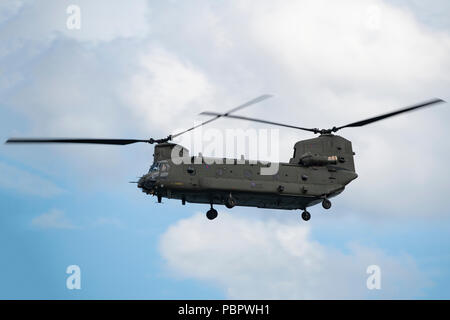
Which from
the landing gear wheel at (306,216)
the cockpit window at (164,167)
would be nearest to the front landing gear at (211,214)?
the cockpit window at (164,167)

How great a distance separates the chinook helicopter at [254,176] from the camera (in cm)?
5494

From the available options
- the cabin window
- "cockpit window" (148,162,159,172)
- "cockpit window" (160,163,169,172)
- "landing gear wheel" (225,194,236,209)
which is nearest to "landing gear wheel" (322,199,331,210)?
the cabin window

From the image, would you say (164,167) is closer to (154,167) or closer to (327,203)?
(154,167)

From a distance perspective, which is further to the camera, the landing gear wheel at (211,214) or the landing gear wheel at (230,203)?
the landing gear wheel at (211,214)

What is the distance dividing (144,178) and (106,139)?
3.90 meters

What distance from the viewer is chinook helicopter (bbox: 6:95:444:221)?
180 ft

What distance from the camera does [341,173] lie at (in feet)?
200

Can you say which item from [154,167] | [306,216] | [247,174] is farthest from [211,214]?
[306,216]

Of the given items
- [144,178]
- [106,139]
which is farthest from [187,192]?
[106,139]

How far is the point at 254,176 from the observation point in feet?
187

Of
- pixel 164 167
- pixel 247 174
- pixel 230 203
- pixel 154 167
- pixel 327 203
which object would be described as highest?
pixel 154 167

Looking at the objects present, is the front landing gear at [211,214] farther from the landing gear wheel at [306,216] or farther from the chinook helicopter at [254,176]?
the landing gear wheel at [306,216]
